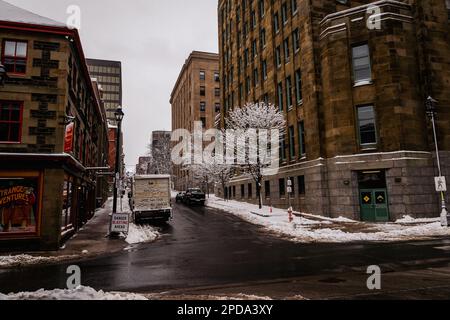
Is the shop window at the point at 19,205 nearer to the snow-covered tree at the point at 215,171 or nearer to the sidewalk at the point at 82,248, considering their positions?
the sidewalk at the point at 82,248

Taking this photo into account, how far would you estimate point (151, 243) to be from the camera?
52.0 feet

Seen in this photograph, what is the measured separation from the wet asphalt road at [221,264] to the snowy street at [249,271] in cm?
2

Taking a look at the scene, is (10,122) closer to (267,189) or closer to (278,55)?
(267,189)

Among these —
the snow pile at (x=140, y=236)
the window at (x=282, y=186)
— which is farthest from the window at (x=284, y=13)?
the snow pile at (x=140, y=236)

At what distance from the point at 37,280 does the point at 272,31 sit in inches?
1306

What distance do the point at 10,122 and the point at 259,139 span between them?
70.6 ft

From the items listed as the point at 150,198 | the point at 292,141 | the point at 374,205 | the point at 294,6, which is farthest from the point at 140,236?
the point at 294,6

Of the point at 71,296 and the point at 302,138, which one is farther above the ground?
the point at 302,138

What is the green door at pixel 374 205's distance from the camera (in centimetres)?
2291

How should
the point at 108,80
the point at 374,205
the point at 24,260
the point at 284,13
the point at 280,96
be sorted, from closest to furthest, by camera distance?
the point at 24,260 → the point at 374,205 → the point at 284,13 → the point at 280,96 → the point at 108,80

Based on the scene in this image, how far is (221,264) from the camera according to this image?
34.4 ft

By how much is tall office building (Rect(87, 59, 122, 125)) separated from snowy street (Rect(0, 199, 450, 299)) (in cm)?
11463

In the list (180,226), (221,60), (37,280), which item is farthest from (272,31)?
(37,280)
